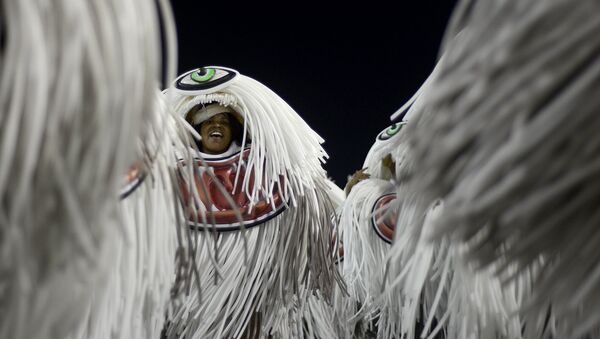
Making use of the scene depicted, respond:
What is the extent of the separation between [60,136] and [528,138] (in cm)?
32

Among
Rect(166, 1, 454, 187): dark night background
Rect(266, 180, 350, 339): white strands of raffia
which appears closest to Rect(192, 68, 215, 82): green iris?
Rect(266, 180, 350, 339): white strands of raffia

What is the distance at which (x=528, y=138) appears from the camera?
1.71ft

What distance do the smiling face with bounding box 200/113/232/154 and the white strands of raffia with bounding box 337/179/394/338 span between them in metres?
0.51

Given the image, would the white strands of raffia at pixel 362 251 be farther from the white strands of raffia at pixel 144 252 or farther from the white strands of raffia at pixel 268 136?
the white strands of raffia at pixel 144 252

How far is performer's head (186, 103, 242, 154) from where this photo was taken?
5.17ft

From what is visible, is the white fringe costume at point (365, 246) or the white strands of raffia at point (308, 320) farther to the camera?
the white fringe costume at point (365, 246)

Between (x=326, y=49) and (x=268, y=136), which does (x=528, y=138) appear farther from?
(x=326, y=49)

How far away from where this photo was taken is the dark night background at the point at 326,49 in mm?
2496

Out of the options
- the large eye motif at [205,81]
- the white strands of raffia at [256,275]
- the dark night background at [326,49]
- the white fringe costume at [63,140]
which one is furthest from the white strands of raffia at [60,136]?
the dark night background at [326,49]

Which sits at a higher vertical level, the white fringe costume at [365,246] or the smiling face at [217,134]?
the smiling face at [217,134]

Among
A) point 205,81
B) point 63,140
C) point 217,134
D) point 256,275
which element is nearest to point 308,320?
point 256,275

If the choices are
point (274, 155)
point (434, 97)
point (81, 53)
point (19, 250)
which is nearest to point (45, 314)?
point (19, 250)

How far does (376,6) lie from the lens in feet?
8.35

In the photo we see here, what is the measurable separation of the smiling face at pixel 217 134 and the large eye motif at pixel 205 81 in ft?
0.24
